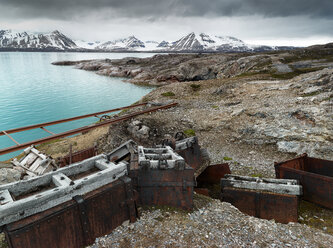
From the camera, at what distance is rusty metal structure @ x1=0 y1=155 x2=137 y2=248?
4195 mm

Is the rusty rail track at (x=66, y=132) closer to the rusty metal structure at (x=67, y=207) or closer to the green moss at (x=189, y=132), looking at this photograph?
the green moss at (x=189, y=132)

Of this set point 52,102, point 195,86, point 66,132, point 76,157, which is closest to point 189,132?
point 76,157

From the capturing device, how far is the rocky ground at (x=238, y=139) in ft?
18.3

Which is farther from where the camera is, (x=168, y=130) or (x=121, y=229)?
(x=168, y=130)

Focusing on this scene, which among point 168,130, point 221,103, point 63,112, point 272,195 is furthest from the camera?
point 63,112

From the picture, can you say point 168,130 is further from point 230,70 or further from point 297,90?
point 230,70

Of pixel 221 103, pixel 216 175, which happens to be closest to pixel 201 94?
pixel 221 103

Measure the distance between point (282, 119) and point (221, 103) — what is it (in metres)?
7.16

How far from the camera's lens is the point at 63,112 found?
139 ft

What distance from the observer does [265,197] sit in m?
7.24

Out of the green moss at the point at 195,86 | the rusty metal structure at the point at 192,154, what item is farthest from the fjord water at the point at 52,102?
the rusty metal structure at the point at 192,154

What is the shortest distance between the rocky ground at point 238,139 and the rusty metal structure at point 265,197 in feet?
1.75

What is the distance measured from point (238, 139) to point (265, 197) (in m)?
7.75

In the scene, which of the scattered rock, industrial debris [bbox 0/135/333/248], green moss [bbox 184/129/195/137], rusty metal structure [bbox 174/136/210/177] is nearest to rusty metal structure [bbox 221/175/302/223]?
industrial debris [bbox 0/135/333/248]
